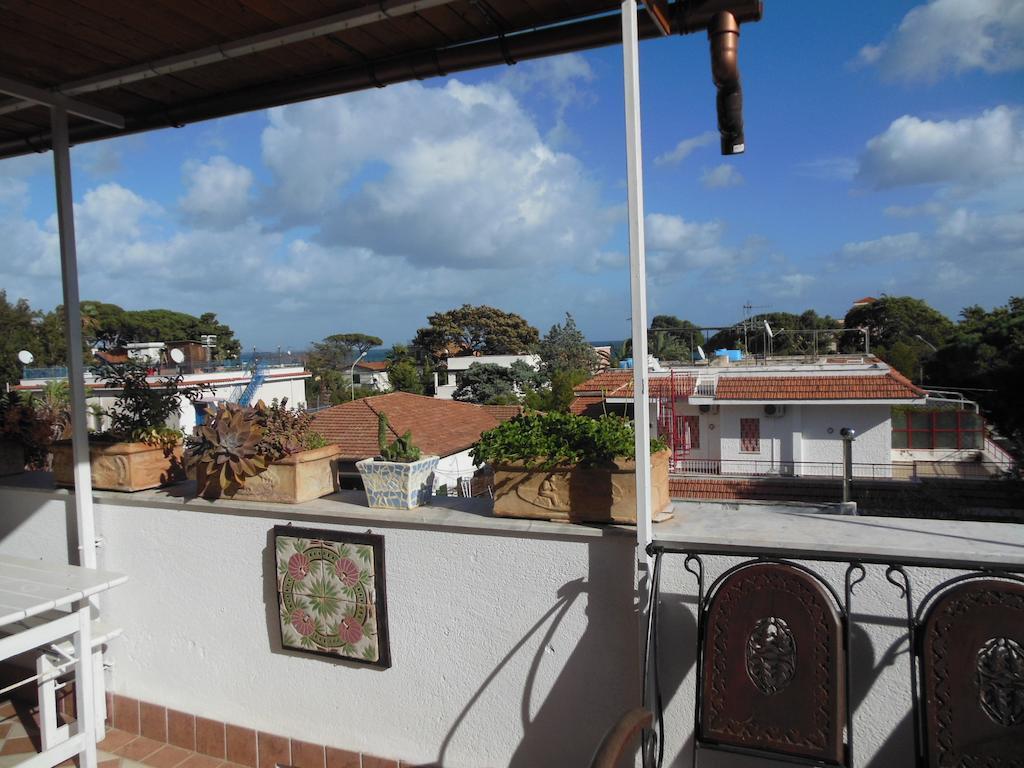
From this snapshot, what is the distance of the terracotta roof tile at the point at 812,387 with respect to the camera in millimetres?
14406

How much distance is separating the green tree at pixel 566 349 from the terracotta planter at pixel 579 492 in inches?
1028

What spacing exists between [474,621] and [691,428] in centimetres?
1463

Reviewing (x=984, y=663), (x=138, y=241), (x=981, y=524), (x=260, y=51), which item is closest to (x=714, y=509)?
(x=981, y=524)

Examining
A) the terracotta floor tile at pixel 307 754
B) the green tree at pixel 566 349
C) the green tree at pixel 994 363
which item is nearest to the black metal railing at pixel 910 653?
the terracotta floor tile at pixel 307 754

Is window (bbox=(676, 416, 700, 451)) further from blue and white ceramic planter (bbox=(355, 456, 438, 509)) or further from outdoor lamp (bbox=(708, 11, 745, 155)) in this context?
outdoor lamp (bbox=(708, 11, 745, 155))

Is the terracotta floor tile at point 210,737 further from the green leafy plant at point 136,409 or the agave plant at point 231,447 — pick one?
the green leafy plant at point 136,409

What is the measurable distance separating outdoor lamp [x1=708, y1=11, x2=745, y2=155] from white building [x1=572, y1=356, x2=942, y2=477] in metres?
12.6

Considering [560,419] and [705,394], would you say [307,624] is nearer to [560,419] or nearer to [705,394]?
[560,419]

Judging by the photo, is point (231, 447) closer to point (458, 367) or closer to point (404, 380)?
point (404, 380)

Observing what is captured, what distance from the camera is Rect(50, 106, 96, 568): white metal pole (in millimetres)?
2451

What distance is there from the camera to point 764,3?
1.65 meters

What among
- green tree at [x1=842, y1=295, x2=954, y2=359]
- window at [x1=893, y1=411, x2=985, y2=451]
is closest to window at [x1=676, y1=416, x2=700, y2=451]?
window at [x1=893, y1=411, x2=985, y2=451]

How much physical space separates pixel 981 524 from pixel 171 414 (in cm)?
280

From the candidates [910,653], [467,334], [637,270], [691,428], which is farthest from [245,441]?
[467,334]
